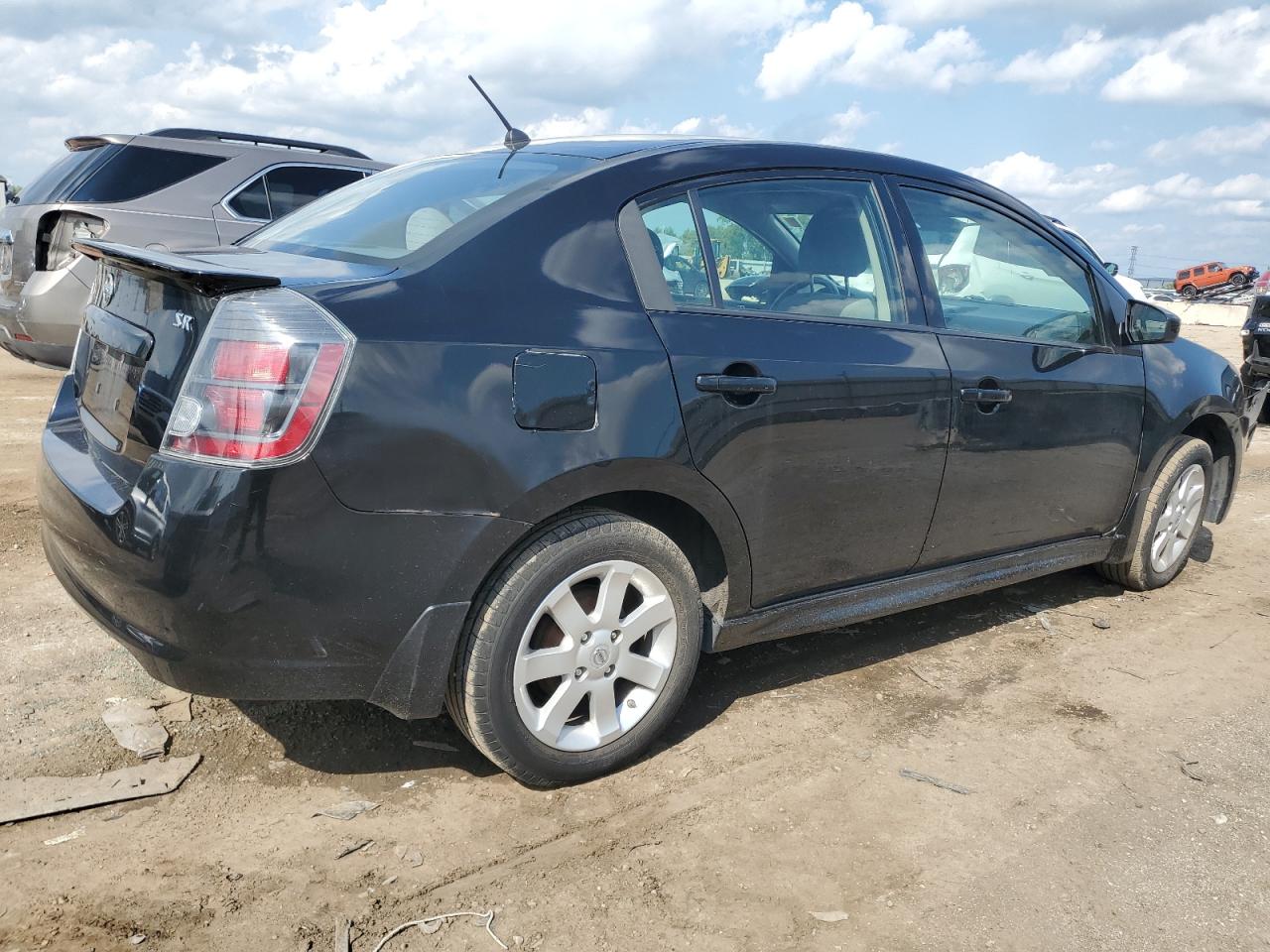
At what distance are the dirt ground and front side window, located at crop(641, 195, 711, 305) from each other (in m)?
1.33

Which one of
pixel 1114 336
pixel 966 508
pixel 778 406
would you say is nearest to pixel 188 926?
pixel 778 406

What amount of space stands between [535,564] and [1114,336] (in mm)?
2821

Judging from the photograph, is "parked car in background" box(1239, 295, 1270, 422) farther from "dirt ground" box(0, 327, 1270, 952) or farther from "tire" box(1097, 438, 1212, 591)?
"dirt ground" box(0, 327, 1270, 952)

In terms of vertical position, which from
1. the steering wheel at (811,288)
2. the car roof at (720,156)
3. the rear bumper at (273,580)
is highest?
the car roof at (720,156)

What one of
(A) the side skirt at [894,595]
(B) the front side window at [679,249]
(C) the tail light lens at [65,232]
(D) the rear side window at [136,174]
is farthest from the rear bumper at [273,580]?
(D) the rear side window at [136,174]

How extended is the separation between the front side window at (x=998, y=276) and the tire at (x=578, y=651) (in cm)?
150

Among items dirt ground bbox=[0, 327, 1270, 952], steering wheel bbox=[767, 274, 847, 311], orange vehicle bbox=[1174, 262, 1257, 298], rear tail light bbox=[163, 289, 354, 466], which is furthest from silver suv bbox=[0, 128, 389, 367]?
orange vehicle bbox=[1174, 262, 1257, 298]

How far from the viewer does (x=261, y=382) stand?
2.34 meters

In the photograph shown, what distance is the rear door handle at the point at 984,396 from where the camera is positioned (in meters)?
3.62

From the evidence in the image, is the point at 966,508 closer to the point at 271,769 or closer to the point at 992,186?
the point at 992,186

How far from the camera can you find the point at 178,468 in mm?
2371

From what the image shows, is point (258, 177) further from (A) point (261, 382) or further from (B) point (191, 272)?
(A) point (261, 382)

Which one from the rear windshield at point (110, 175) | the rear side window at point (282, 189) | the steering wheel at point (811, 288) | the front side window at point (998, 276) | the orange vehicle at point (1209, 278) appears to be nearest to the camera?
the steering wheel at point (811, 288)

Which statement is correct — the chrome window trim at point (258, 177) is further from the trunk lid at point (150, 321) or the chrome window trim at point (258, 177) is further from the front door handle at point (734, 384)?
the front door handle at point (734, 384)
